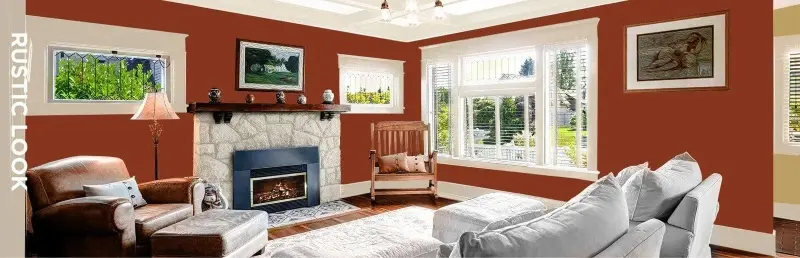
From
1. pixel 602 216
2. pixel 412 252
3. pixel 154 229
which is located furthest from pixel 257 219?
pixel 602 216

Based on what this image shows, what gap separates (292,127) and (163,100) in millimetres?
1662

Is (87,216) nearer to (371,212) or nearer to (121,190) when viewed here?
(121,190)

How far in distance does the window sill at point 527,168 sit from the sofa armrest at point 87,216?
409 centimetres

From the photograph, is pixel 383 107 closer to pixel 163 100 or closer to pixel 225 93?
pixel 225 93

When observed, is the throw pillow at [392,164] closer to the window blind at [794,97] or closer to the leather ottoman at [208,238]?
the leather ottoman at [208,238]

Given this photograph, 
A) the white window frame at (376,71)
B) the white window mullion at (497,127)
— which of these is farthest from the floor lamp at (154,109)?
the white window mullion at (497,127)

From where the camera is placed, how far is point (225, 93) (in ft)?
16.3

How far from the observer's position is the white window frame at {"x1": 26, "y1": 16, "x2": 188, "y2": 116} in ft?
12.3

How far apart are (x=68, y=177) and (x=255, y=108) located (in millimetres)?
1945

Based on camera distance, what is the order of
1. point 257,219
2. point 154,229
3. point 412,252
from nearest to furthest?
point 412,252 → point 154,229 → point 257,219

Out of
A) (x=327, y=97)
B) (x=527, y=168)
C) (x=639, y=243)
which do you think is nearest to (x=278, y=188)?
(x=327, y=97)

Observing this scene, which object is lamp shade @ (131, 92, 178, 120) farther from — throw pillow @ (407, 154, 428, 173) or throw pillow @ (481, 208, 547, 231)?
throw pillow @ (481, 208, 547, 231)

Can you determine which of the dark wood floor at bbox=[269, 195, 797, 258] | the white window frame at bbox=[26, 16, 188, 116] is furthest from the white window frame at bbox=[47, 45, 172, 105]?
the dark wood floor at bbox=[269, 195, 797, 258]

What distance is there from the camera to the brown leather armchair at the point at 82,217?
2.86 m
